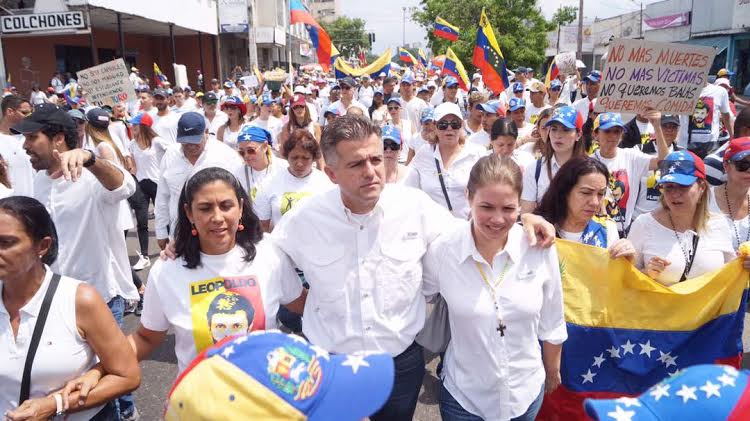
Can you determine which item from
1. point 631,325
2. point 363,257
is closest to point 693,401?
point 363,257

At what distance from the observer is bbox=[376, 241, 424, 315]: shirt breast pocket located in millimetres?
2254

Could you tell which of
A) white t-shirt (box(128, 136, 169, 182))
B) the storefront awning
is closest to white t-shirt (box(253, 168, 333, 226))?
white t-shirt (box(128, 136, 169, 182))

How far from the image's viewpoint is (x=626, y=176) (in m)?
4.41

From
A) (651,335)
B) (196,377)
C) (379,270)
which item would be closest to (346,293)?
(379,270)

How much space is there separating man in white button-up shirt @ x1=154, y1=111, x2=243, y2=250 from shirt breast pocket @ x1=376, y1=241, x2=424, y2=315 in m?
2.90

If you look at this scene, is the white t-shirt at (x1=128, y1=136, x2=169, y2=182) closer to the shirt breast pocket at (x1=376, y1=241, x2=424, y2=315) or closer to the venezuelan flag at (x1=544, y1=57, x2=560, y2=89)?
the shirt breast pocket at (x1=376, y1=241, x2=424, y2=315)

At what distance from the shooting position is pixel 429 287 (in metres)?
2.42

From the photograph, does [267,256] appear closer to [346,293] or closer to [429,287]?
[346,293]

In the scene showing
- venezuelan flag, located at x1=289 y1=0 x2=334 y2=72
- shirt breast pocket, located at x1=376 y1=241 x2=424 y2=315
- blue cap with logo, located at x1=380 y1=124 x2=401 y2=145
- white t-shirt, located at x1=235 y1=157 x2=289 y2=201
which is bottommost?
shirt breast pocket, located at x1=376 y1=241 x2=424 y2=315

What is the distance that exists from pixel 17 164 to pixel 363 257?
4.33 m

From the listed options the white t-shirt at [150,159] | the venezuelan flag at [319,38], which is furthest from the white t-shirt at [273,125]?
the venezuelan flag at [319,38]

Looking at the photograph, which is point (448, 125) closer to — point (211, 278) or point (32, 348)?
point (211, 278)

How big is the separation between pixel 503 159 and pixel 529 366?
2.86 ft

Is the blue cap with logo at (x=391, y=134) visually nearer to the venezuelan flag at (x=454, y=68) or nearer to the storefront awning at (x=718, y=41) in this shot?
the venezuelan flag at (x=454, y=68)
